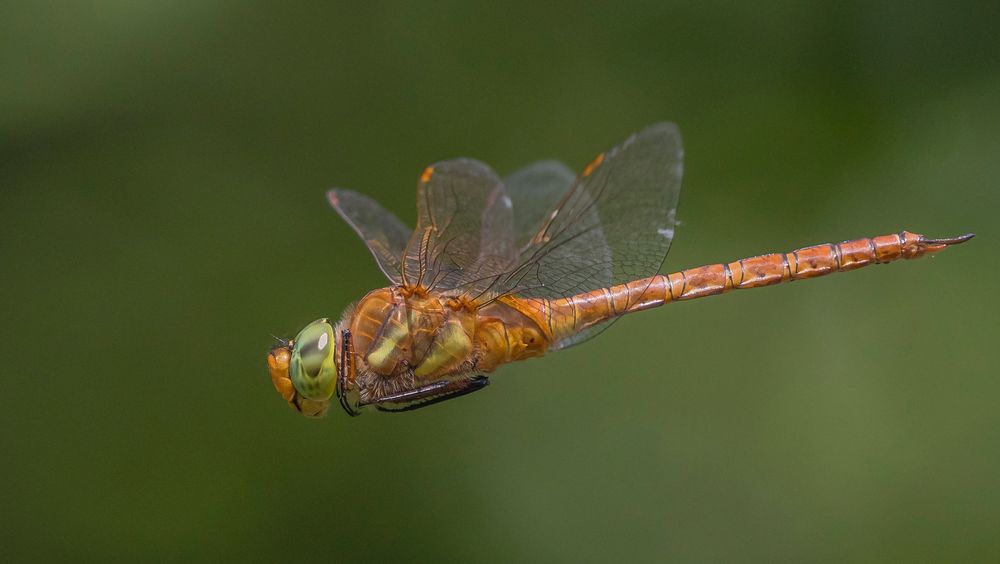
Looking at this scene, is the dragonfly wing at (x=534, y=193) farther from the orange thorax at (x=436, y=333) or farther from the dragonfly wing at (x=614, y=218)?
the orange thorax at (x=436, y=333)

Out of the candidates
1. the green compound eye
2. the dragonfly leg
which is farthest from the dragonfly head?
the dragonfly leg

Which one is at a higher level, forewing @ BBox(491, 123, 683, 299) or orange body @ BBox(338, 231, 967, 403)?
forewing @ BBox(491, 123, 683, 299)

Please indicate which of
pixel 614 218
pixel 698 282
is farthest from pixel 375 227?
pixel 698 282

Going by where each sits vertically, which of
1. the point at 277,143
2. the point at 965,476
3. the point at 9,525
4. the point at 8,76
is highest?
the point at 8,76

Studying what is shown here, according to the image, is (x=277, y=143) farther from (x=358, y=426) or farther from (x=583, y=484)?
(x=583, y=484)

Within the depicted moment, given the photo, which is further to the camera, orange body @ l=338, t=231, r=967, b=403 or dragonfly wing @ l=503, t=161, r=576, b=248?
dragonfly wing @ l=503, t=161, r=576, b=248

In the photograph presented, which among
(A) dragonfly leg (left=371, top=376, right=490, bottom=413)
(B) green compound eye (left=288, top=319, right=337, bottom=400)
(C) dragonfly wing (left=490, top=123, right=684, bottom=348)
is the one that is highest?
(C) dragonfly wing (left=490, top=123, right=684, bottom=348)

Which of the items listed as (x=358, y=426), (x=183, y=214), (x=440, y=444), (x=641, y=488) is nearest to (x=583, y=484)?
(x=641, y=488)

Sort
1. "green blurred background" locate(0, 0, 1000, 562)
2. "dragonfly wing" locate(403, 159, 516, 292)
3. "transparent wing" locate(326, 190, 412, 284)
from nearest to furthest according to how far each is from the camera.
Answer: "dragonfly wing" locate(403, 159, 516, 292) → "transparent wing" locate(326, 190, 412, 284) → "green blurred background" locate(0, 0, 1000, 562)

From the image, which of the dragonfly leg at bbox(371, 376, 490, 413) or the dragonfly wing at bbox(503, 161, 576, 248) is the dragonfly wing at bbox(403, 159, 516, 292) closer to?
the dragonfly wing at bbox(503, 161, 576, 248)
